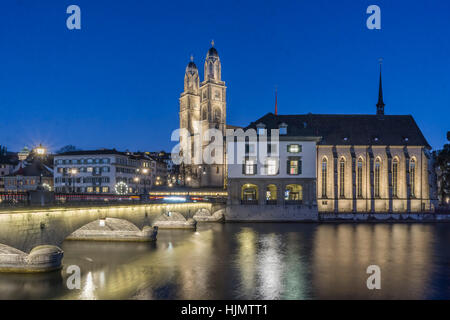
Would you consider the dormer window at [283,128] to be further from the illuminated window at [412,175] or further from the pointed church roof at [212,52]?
the pointed church roof at [212,52]

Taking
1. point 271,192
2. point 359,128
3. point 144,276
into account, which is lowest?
point 144,276

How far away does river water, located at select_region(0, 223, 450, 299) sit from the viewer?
2170 centimetres

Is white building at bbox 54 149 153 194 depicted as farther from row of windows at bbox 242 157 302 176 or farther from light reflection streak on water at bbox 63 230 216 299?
light reflection streak on water at bbox 63 230 216 299

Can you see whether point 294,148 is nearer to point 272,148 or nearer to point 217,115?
point 272,148

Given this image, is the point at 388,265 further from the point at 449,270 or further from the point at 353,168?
the point at 353,168

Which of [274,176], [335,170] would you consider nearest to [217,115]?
[335,170]

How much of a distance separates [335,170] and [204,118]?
5462 cm

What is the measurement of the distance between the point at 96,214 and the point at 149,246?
9.91 metres

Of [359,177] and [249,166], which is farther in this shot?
[359,177]

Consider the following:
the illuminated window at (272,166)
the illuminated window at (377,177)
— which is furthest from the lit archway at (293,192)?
the illuminated window at (377,177)

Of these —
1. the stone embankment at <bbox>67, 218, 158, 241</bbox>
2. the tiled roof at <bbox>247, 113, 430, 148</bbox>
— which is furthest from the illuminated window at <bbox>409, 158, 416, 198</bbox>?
the stone embankment at <bbox>67, 218, 158, 241</bbox>

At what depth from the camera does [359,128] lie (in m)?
73.5
